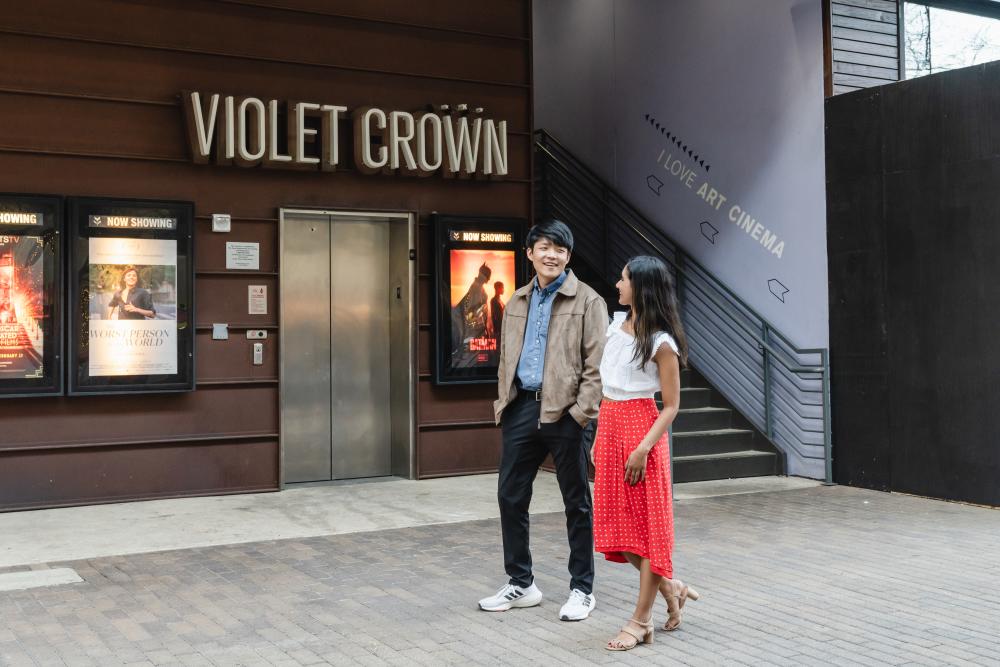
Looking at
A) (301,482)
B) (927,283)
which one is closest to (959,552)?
(927,283)

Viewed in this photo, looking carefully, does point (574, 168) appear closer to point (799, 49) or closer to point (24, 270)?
point (799, 49)

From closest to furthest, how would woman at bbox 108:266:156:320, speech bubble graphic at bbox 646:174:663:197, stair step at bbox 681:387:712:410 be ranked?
woman at bbox 108:266:156:320, stair step at bbox 681:387:712:410, speech bubble graphic at bbox 646:174:663:197

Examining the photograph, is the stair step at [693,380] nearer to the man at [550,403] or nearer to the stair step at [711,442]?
the stair step at [711,442]

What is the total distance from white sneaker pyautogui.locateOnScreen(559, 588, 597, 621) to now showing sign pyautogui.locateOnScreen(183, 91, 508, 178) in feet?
17.3

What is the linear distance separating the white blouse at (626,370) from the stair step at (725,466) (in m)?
4.88

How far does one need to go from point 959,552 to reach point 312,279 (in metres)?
5.88

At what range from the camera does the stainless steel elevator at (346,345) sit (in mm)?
9844

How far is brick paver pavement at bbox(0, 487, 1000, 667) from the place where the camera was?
4703 millimetres

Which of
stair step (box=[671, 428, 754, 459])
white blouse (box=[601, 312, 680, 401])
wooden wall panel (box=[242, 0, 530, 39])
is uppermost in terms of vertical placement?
wooden wall panel (box=[242, 0, 530, 39])

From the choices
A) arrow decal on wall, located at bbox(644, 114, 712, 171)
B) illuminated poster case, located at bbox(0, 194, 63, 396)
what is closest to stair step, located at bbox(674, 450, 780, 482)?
arrow decal on wall, located at bbox(644, 114, 712, 171)

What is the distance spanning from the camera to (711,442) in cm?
1022

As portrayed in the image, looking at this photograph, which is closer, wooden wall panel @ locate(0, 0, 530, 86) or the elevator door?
wooden wall panel @ locate(0, 0, 530, 86)

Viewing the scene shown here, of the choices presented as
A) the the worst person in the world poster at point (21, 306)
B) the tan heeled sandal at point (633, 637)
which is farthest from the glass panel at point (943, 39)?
the the worst person in the world poster at point (21, 306)

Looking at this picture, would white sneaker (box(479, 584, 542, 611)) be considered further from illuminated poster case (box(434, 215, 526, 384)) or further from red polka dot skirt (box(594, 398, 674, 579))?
illuminated poster case (box(434, 215, 526, 384))
